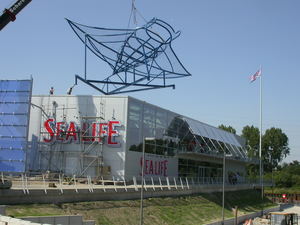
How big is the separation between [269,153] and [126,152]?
106m

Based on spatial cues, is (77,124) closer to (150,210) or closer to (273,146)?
(150,210)

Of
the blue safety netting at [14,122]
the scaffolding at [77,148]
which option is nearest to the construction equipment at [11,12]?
the blue safety netting at [14,122]

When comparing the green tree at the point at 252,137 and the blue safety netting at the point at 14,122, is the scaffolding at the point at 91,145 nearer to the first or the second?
the blue safety netting at the point at 14,122

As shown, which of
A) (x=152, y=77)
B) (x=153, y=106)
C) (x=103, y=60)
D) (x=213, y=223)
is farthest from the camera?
(x=153, y=106)

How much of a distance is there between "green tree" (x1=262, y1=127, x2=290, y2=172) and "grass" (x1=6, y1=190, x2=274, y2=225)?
296ft

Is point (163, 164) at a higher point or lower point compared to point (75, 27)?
lower

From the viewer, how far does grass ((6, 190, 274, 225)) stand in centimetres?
2641

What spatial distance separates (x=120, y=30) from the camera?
140ft

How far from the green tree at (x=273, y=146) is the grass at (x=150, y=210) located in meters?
90.1

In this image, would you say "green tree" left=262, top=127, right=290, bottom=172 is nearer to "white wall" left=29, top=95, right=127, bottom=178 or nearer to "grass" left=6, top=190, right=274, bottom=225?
"grass" left=6, top=190, right=274, bottom=225

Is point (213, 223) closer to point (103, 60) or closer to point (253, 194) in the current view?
point (103, 60)

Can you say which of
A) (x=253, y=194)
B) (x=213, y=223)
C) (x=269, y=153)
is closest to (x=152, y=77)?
(x=213, y=223)

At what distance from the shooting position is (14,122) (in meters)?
39.9

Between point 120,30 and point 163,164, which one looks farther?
point 163,164
